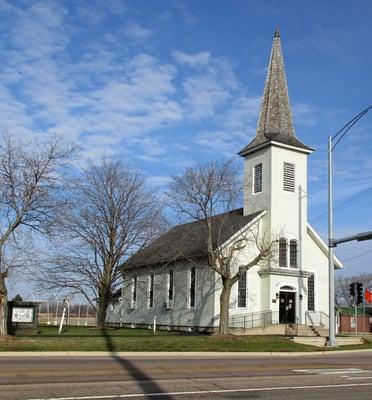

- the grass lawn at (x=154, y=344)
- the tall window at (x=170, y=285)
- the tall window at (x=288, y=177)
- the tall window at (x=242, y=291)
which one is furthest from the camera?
the tall window at (x=170, y=285)

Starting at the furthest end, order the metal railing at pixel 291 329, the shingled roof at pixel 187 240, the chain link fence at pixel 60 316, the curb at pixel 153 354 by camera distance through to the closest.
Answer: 1. the chain link fence at pixel 60 316
2. the shingled roof at pixel 187 240
3. the metal railing at pixel 291 329
4. the curb at pixel 153 354

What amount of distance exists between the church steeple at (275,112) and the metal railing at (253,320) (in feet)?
39.7

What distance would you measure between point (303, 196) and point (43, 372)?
30339mm

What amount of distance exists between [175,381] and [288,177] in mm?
30222

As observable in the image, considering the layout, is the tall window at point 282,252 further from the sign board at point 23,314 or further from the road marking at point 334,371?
the road marking at point 334,371

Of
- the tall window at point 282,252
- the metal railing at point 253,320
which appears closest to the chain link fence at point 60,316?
the metal railing at point 253,320

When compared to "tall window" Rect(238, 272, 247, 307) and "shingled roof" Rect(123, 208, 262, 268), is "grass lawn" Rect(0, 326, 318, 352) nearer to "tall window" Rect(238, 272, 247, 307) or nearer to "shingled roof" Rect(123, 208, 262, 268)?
"shingled roof" Rect(123, 208, 262, 268)

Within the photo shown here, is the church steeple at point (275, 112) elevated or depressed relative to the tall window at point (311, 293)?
elevated

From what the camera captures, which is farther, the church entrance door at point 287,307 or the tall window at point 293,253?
the tall window at point 293,253

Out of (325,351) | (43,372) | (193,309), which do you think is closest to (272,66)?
(193,309)

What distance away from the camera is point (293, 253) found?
4119cm

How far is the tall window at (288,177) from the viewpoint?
136 feet

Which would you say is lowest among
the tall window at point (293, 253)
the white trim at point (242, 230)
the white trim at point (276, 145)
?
the tall window at point (293, 253)

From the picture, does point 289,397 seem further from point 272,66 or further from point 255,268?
point 272,66
